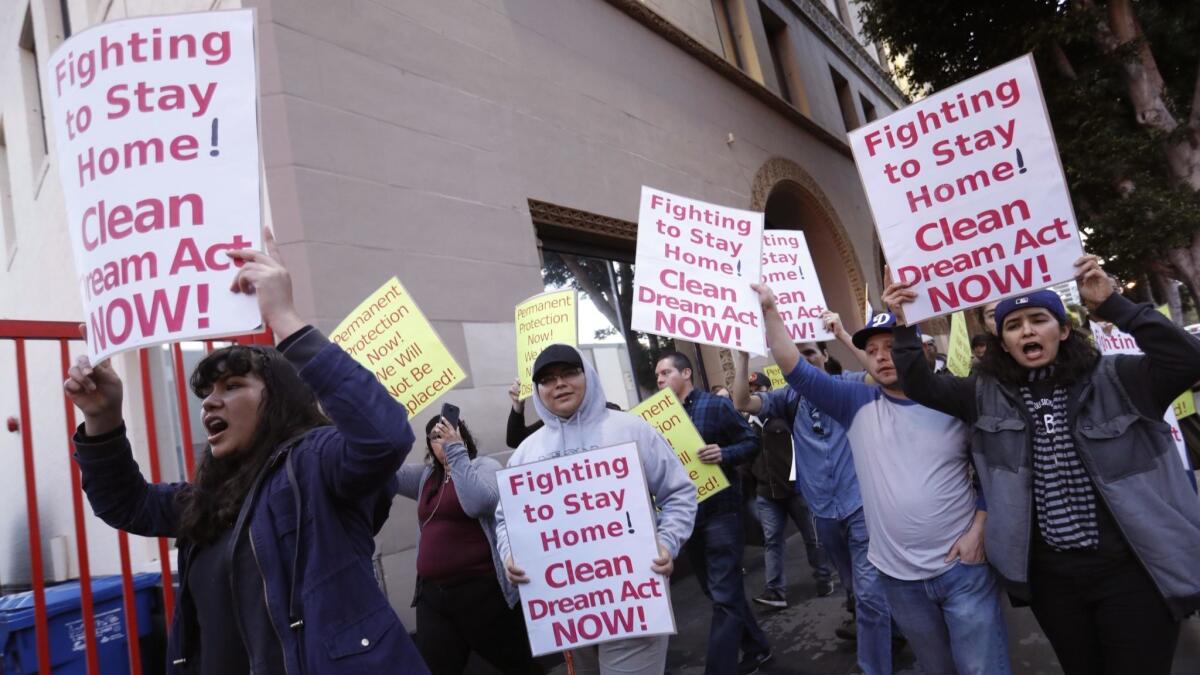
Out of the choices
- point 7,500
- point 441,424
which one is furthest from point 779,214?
point 7,500

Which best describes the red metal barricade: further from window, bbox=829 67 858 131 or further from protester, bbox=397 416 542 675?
window, bbox=829 67 858 131

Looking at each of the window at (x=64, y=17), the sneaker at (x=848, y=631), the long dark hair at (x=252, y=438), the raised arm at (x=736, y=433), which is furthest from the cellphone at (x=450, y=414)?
the window at (x=64, y=17)

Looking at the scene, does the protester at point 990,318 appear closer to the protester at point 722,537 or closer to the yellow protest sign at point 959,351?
the protester at point 722,537

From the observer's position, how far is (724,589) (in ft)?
12.6

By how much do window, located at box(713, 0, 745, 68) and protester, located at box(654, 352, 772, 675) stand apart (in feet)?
28.4

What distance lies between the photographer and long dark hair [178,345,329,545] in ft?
5.87

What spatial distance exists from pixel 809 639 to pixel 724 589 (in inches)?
51.1

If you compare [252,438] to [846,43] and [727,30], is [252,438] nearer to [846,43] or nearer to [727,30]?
[727,30]

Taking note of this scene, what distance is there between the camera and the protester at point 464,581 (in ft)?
10.9

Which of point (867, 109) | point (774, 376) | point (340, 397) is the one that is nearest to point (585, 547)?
point (340, 397)

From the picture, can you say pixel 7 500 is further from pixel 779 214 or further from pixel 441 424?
pixel 779 214

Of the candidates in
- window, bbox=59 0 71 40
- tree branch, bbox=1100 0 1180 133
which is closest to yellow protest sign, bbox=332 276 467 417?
window, bbox=59 0 71 40

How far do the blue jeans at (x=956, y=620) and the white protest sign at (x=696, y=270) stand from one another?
1.42m

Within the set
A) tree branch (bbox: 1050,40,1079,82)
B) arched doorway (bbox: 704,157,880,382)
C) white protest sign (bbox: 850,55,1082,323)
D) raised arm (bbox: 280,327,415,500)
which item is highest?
tree branch (bbox: 1050,40,1079,82)
